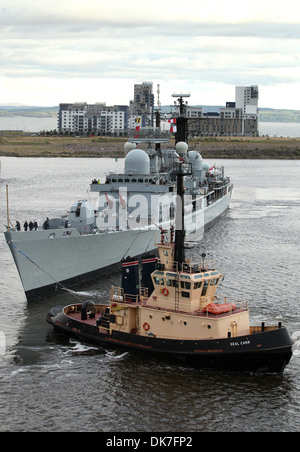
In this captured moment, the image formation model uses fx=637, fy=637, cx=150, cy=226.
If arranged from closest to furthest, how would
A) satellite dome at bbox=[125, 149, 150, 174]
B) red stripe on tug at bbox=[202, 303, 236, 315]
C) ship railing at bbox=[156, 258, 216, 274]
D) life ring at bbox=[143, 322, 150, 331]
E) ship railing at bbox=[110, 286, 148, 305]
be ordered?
red stripe on tug at bbox=[202, 303, 236, 315], ship railing at bbox=[156, 258, 216, 274], life ring at bbox=[143, 322, 150, 331], ship railing at bbox=[110, 286, 148, 305], satellite dome at bbox=[125, 149, 150, 174]

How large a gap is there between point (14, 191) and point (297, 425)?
66.6 meters

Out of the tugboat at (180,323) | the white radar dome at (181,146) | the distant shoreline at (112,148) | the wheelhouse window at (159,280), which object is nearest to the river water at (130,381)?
the tugboat at (180,323)

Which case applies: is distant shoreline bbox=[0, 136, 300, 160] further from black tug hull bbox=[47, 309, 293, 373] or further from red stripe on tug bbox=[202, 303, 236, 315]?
black tug hull bbox=[47, 309, 293, 373]

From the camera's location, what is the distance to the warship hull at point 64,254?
32.2m

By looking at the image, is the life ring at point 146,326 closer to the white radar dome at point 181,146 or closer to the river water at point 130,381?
the river water at point 130,381

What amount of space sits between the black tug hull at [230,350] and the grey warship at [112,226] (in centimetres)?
612

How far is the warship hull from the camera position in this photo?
106 feet

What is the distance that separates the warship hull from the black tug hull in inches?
345

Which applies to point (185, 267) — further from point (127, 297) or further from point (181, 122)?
point (181, 122)

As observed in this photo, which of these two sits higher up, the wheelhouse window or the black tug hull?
the wheelhouse window

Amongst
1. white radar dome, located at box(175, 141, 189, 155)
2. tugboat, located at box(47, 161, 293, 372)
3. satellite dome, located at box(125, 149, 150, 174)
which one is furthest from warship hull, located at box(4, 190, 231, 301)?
white radar dome, located at box(175, 141, 189, 155)
